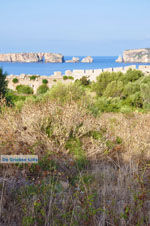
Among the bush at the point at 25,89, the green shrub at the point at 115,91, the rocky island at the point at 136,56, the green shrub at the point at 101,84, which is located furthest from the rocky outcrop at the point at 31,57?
the green shrub at the point at 115,91

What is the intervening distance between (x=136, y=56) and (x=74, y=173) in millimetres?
97520

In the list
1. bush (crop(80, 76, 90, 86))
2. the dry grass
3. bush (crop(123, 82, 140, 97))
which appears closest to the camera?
the dry grass

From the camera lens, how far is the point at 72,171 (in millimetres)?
3592

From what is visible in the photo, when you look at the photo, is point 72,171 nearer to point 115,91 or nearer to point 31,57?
point 115,91

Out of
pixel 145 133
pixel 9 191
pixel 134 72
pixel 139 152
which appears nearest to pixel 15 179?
pixel 9 191

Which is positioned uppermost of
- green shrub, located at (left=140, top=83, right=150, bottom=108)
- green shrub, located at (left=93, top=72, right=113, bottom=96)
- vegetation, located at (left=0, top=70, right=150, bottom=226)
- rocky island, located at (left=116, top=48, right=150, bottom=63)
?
rocky island, located at (left=116, top=48, right=150, bottom=63)

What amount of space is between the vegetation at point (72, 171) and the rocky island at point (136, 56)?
268 ft

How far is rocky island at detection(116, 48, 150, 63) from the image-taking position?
85.8m

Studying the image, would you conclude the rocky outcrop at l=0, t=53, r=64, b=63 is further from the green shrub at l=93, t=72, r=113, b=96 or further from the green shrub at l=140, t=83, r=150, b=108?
the green shrub at l=140, t=83, r=150, b=108

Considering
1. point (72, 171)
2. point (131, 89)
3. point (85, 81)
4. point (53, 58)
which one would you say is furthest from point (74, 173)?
point (53, 58)

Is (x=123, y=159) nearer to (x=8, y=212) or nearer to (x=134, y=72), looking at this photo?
(x=8, y=212)

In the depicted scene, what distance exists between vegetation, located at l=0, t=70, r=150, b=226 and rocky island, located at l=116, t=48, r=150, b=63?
81616 millimetres

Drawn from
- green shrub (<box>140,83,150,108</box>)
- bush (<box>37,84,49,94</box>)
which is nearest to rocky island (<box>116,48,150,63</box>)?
bush (<box>37,84,49,94</box>)

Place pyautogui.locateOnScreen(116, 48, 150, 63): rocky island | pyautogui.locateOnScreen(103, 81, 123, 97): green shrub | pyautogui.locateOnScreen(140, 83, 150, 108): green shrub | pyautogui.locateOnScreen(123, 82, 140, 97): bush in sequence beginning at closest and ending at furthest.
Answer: pyautogui.locateOnScreen(140, 83, 150, 108): green shrub
pyautogui.locateOnScreen(123, 82, 140, 97): bush
pyautogui.locateOnScreen(103, 81, 123, 97): green shrub
pyautogui.locateOnScreen(116, 48, 150, 63): rocky island
